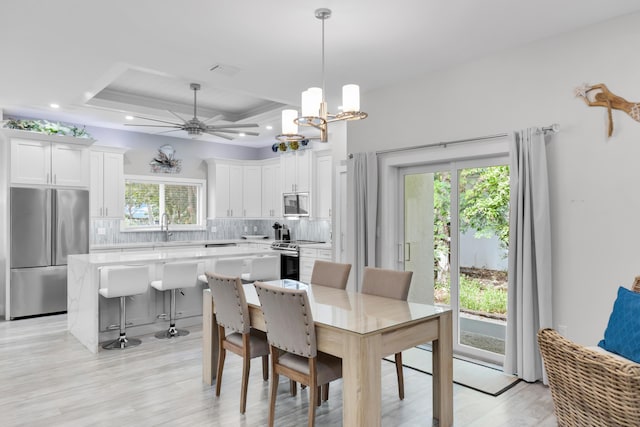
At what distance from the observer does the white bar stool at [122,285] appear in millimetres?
4148

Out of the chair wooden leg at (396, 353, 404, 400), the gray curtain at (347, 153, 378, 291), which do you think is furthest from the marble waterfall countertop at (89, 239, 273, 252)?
the chair wooden leg at (396, 353, 404, 400)

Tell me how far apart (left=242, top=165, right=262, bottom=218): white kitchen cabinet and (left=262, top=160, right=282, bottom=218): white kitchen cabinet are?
0.09 metres

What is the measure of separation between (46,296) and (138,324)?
1.84m

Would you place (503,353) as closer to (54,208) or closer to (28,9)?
(28,9)

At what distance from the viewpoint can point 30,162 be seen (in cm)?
566

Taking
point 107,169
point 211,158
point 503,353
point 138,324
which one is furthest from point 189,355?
point 211,158

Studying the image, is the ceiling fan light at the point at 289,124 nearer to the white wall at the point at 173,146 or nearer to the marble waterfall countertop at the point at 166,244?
the marble waterfall countertop at the point at 166,244

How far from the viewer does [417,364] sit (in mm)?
3861

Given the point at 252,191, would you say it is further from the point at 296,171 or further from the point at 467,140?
the point at 467,140

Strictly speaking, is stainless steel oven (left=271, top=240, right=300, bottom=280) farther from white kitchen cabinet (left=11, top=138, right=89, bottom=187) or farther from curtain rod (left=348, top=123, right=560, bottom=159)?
white kitchen cabinet (left=11, top=138, right=89, bottom=187)

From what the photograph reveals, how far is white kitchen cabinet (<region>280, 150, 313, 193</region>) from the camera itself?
7.12m

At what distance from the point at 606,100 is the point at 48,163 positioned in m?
6.35

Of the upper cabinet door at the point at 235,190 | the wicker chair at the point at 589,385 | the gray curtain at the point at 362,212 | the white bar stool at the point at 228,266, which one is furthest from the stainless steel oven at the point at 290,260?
the wicker chair at the point at 589,385

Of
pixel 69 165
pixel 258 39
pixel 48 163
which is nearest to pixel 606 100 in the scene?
pixel 258 39
